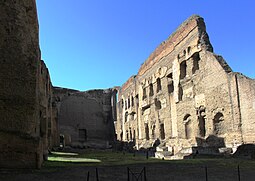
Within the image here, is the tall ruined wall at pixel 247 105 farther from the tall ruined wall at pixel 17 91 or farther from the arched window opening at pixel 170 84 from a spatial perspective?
the tall ruined wall at pixel 17 91

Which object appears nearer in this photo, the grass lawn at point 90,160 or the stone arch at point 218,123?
the grass lawn at point 90,160

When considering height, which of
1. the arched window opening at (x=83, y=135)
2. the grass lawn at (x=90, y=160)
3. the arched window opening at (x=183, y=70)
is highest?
the arched window opening at (x=183, y=70)

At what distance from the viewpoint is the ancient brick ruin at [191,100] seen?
14891 millimetres

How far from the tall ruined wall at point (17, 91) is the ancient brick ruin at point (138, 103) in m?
0.03

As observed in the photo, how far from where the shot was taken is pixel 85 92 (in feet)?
118

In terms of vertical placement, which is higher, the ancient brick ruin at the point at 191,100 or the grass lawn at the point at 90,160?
the ancient brick ruin at the point at 191,100

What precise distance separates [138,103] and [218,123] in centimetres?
1368

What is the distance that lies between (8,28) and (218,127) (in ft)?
40.5

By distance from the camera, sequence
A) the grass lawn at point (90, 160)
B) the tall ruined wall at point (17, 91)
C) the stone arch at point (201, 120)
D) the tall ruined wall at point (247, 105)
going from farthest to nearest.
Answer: the stone arch at point (201, 120) → the tall ruined wall at point (247, 105) → the grass lawn at point (90, 160) → the tall ruined wall at point (17, 91)

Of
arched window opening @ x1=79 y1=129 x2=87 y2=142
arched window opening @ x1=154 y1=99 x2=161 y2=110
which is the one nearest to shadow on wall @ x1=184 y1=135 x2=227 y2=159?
arched window opening @ x1=154 y1=99 x2=161 y2=110

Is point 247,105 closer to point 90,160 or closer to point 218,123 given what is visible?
point 218,123

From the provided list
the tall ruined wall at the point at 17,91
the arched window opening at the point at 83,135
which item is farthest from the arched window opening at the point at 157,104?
the tall ruined wall at the point at 17,91

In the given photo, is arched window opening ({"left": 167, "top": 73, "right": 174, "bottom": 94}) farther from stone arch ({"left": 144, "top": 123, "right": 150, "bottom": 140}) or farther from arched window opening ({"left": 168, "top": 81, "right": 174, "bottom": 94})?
stone arch ({"left": 144, "top": 123, "right": 150, "bottom": 140})

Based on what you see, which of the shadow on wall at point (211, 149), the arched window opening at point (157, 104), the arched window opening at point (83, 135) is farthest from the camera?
the arched window opening at point (83, 135)
